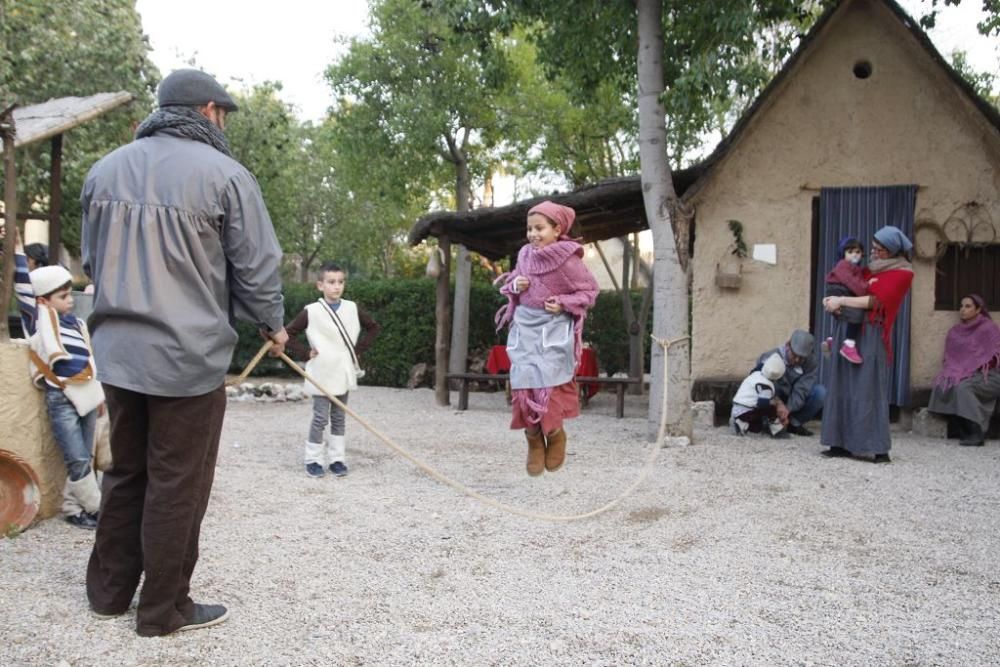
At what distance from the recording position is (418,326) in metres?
15.3

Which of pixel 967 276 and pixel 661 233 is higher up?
pixel 661 233

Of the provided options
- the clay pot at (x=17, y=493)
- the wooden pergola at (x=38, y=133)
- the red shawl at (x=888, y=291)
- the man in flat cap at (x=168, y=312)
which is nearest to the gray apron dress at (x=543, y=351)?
the man in flat cap at (x=168, y=312)

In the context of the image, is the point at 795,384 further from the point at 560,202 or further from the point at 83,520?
the point at 83,520

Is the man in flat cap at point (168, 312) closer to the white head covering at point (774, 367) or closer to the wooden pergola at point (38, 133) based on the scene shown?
the wooden pergola at point (38, 133)

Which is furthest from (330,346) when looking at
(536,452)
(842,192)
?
(842,192)

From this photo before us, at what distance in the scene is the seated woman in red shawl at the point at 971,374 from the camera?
9.12 meters

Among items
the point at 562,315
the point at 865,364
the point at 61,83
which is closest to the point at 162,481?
the point at 562,315

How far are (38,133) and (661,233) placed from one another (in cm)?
582

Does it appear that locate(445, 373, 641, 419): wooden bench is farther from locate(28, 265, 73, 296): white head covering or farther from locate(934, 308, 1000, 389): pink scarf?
locate(28, 265, 73, 296): white head covering

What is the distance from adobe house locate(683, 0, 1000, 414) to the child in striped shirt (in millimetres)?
6907

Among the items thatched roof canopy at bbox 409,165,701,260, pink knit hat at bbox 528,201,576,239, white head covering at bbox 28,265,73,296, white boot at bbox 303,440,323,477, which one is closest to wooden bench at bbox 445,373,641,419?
thatched roof canopy at bbox 409,165,701,260

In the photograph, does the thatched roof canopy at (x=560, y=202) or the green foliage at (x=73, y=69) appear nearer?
the thatched roof canopy at (x=560, y=202)

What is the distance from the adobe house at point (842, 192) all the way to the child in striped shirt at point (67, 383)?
6.34 m

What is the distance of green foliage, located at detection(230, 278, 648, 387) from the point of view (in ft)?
50.4
